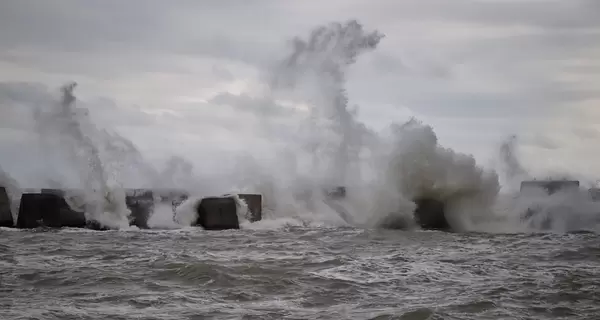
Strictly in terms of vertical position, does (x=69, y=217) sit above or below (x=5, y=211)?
below

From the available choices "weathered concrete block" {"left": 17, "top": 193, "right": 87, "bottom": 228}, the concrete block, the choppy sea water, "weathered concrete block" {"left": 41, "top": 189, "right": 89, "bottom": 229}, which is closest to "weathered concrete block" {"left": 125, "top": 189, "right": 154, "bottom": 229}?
"weathered concrete block" {"left": 41, "top": 189, "right": 89, "bottom": 229}

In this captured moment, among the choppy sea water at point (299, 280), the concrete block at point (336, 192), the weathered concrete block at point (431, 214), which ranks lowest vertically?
the choppy sea water at point (299, 280)

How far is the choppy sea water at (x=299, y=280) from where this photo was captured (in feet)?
22.5

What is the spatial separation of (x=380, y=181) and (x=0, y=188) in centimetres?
1078

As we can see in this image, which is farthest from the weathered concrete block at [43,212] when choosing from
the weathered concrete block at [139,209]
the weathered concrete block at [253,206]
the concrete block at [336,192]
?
the concrete block at [336,192]

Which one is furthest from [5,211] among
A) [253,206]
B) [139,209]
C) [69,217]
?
[253,206]

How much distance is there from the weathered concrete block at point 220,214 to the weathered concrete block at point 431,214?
517 cm

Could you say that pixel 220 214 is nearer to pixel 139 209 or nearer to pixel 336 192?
pixel 139 209

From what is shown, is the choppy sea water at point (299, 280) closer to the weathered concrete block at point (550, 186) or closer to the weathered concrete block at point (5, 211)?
the weathered concrete block at point (5, 211)

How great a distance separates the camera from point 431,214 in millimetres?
19266

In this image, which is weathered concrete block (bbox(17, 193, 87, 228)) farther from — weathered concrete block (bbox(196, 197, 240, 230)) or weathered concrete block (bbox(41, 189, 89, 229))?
weathered concrete block (bbox(196, 197, 240, 230))

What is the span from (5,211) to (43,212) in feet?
3.56

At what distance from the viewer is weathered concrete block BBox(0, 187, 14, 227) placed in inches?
714

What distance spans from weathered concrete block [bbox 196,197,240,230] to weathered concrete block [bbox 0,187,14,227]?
5167mm
